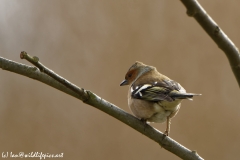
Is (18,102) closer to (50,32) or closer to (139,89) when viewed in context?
(50,32)

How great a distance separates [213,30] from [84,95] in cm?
69

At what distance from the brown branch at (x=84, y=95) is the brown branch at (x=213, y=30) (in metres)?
0.61

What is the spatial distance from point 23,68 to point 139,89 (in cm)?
97

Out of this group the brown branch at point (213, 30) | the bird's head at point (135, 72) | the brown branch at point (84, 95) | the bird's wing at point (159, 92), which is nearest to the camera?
the brown branch at point (213, 30)

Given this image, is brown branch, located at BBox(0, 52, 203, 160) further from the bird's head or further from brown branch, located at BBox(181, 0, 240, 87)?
the bird's head

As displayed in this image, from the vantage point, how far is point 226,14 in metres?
4.05

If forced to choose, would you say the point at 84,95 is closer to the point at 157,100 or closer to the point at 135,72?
the point at 157,100

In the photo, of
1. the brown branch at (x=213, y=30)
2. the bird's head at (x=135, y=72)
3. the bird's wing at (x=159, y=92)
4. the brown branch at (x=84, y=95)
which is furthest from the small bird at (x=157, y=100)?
the brown branch at (x=213, y=30)

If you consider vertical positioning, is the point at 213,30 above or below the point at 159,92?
below

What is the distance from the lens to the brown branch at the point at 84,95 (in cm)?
145

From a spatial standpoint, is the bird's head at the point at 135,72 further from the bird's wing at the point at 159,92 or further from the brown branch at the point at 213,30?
the brown branch at the point at 213,30

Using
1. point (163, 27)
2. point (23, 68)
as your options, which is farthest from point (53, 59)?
point (23, 68)

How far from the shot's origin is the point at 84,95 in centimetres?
156

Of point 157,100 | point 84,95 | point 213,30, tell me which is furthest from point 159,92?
point 213,30
